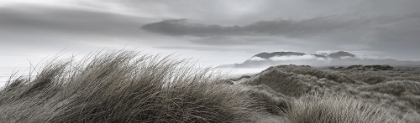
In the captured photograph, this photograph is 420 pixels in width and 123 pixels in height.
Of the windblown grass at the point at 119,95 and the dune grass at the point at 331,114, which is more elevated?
the windblown grass at the point at 119,95

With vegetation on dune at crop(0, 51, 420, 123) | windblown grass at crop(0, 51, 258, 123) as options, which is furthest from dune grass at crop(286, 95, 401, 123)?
windblown grass at crop(0, 51, 258, 123)

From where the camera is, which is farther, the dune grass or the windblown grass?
the dune grass

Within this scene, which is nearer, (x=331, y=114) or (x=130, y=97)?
(x=130, y=97)

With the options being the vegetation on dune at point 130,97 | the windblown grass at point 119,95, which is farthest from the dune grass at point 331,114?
the windblown grass at point 119,95

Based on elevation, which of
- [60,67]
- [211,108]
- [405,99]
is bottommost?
[405,99]

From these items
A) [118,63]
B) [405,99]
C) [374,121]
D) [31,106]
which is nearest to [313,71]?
[405,99]

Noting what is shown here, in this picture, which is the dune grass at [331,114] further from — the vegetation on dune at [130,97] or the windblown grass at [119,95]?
the windblown grass at [119,95]

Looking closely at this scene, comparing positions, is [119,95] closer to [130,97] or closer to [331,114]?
[130,97]

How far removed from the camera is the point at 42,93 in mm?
3354

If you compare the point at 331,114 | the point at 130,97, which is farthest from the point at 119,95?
the point at 331,114

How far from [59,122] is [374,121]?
12.1 feet

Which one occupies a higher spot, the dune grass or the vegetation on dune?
the vegetation on dune

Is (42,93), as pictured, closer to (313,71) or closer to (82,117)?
(82,117)

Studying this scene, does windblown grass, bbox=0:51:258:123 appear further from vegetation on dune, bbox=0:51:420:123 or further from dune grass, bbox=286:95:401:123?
dune grass, bbox=286:95:401:123
